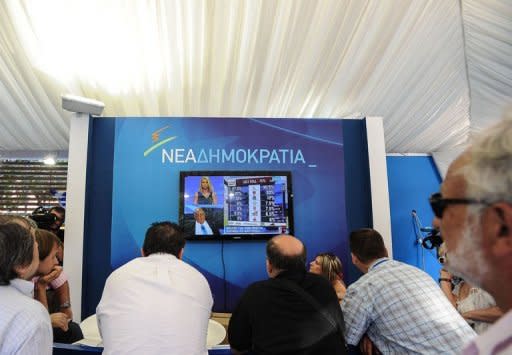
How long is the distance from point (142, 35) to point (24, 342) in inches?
97.8

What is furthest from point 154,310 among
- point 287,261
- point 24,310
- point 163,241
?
point 287,261

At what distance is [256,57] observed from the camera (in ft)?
11.2

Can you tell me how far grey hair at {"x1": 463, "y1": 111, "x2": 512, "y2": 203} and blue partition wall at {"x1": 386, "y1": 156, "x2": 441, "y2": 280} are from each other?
A: 6060 mm

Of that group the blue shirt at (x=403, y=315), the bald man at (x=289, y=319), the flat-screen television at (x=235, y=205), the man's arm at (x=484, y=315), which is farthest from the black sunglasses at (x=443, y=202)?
the flat-screen television at (x=235, y=205)

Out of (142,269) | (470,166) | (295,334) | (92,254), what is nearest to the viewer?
(470,166)

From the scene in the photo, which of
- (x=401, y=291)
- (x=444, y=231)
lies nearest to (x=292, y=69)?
(x=401, y=291)

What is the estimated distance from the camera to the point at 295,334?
1.62m

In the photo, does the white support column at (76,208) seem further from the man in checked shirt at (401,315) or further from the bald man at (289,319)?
the man in checked shirt at (401,315)

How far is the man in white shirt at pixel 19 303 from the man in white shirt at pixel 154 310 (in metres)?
0.32

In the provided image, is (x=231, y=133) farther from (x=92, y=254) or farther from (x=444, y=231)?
(x=444, y=231)

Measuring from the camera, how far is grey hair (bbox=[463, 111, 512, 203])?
628mm

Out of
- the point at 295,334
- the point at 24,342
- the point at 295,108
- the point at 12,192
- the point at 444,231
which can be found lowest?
the point at 295,334

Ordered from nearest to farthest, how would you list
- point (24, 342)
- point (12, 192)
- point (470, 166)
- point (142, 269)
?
point (470, 166), point (24, 342), point (142, 269), point (12, 192)

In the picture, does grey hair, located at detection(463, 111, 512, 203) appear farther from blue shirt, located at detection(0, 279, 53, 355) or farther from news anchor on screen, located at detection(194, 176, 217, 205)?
news anchor on screen, located at detection(194, 176, 217, 205)
